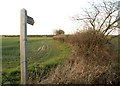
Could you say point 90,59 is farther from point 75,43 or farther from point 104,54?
point 75,43

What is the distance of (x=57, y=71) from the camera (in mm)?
7488

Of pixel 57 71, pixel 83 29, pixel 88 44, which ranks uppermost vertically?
pixel 83 29

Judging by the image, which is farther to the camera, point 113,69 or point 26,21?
point 113,69

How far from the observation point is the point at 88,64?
942 centimetres

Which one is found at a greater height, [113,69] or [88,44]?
[88,44]

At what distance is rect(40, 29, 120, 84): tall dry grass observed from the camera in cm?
744

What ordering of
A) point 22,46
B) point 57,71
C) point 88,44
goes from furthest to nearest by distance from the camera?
point 88,44 < point 57,71 < point 22,46

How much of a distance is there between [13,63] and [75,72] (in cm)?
462

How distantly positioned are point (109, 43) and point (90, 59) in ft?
6.80

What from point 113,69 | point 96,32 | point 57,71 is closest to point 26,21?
point 57,71

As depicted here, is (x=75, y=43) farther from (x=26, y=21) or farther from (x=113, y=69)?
(x=26, y=21)

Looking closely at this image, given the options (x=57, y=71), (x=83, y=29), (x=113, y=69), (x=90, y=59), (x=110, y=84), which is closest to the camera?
(x=57, y=71)

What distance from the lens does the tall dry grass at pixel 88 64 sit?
744 centimetres

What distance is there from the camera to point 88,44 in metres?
11.3
